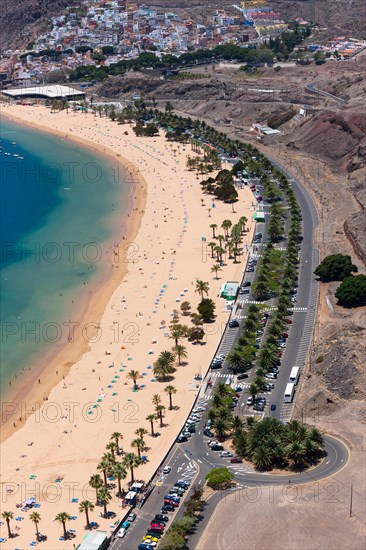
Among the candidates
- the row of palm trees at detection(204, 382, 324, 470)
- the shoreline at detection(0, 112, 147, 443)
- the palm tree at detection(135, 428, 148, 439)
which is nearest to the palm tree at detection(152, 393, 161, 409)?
the palm tree at detection(135, 428, 148, 439)

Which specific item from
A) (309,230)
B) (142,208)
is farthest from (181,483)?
(142,208)

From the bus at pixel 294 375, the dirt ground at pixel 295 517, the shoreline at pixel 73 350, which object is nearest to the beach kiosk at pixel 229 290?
the shoreline at pixel 73 350

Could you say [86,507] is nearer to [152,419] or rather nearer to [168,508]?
[168,508]

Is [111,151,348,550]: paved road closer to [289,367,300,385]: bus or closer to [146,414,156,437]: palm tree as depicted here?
[289,367,300,385]: bus

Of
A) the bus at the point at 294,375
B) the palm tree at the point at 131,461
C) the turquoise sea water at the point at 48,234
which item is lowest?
the turquoise sea water at the point at 48,234

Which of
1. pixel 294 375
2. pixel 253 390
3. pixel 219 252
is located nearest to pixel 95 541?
pixel 253 390

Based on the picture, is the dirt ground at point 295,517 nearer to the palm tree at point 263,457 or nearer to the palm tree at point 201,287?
the palm tree at point 263,457

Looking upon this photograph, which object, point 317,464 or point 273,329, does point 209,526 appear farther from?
Result: point 273,329

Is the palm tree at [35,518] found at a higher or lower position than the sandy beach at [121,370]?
higher
